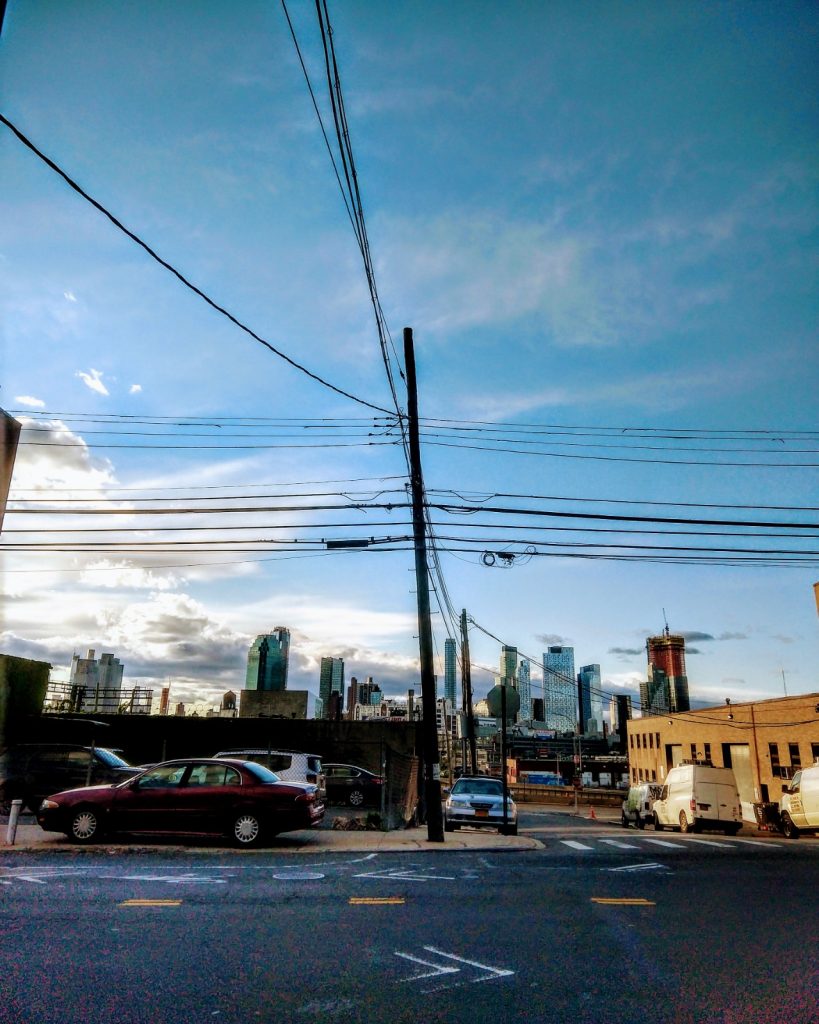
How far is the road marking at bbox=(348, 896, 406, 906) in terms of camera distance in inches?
307

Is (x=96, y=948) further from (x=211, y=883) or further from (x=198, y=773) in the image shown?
(x=198, y=773)

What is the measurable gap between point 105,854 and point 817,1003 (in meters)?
10.3

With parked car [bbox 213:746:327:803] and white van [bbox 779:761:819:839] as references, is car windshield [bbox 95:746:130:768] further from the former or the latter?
white van [bbox 779:761:819:839]

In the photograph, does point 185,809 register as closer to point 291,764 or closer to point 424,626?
point 424,626

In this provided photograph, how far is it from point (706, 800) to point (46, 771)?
19.9m

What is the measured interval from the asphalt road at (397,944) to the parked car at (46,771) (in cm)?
702

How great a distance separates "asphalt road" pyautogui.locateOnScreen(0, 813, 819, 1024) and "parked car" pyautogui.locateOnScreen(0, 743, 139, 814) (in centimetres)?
702

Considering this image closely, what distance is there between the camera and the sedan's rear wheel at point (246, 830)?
1246 centimetres

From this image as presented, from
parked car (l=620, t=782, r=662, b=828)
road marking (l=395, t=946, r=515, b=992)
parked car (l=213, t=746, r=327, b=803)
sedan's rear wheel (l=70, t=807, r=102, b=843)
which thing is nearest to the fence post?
sedan's rear wheel (l=70, t=807, r=102, b=843)

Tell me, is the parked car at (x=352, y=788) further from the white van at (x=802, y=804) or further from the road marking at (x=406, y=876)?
the road marking at (x=406, y=876)

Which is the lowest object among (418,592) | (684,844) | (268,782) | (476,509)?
(684,844)

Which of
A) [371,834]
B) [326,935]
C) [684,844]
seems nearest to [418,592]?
[371,834]

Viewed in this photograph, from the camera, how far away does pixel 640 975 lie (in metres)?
5.41

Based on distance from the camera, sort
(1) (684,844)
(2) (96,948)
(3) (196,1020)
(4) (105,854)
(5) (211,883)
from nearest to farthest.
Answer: (3) (196,1020) → (2) (96,948) → (5) (211,883) → (4) (105,854) → (1) (684,844)
